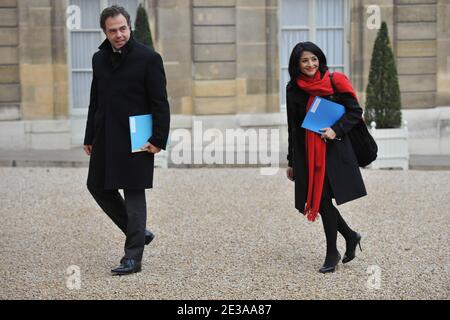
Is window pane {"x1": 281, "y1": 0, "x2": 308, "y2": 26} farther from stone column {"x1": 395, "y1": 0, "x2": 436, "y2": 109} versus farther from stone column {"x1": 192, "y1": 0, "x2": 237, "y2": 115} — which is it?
stone column {"x1": 395, "y1": 0, "x2": 436, "y2": 109}

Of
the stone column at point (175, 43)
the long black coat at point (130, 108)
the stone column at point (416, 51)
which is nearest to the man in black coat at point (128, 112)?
the long black coat at point (130, 108)

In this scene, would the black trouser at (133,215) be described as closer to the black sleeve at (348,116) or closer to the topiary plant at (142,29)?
the black sleeve at (348,116)

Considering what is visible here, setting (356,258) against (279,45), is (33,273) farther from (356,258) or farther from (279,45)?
(279,45)

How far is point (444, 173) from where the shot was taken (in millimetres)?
12711

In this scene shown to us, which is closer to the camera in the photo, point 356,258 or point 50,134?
point 356,258

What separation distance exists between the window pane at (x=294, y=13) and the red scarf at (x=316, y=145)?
33.6 ft

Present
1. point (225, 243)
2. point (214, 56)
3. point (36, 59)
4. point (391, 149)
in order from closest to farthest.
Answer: point (225, 243) < point (391, 149) < point (36, 59) < point (214, 56)

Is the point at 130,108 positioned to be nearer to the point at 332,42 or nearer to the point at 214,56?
the point at 214,56

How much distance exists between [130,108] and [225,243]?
5.88ft

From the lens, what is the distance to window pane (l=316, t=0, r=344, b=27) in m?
16.6

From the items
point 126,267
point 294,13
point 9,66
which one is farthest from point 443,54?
point 126,267

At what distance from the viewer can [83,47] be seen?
53.9ft

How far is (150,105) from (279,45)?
1028 centimetres
